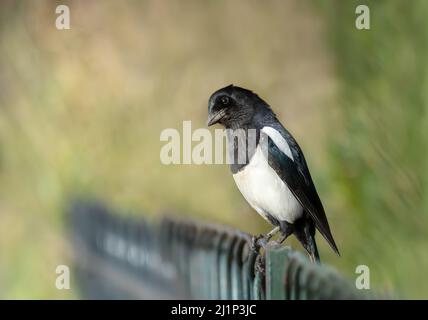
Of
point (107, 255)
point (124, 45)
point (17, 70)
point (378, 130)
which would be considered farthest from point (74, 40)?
point (378, 130)

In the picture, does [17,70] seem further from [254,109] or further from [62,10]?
[254,109]

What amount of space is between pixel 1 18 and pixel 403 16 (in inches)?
66.2

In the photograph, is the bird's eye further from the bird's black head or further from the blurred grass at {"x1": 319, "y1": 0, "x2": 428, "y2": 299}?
the blurred grass at {"x1": 319, "y1": 0, "x2": 428, "y2": 299}

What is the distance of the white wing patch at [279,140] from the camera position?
1.25m

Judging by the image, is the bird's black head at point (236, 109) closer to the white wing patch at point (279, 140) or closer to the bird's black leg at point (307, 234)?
the white wing patch at point (279, 140)

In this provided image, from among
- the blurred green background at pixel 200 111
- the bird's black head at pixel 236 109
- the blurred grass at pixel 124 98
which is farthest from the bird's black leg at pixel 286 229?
the blurred grass at pixel 124 98

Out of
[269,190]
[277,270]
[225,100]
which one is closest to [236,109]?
Answer: [225,100]

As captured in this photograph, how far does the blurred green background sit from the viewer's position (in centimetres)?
168

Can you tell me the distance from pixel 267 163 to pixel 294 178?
0.04m

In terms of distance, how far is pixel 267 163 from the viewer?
4.19 feet

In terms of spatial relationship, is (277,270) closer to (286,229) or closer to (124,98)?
(286,229)

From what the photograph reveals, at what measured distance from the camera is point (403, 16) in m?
1.68
